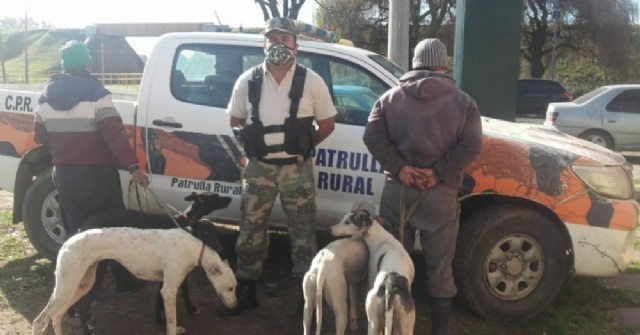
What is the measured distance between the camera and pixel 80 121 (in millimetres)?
4008

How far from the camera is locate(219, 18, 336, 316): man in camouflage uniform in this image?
3873mm

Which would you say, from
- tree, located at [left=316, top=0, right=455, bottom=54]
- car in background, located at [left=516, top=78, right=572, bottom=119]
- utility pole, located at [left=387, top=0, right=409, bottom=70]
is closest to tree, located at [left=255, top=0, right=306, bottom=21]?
tree, located at [left=316, top=0, right=455, bottom=54]

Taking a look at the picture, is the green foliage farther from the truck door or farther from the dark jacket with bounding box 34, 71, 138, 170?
the dark jacket with bounding box 34, 71, 138, 170

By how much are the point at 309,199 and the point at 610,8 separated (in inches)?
1157

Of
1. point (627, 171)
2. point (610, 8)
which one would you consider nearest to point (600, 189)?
point (627, 171)

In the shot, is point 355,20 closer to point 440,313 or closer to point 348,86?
point 348,86

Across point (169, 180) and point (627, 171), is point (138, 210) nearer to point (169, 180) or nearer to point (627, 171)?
point (169, 180)

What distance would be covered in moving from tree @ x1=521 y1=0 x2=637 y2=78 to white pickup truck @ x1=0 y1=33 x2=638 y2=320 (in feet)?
86.2

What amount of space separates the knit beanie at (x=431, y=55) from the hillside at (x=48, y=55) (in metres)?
20.7

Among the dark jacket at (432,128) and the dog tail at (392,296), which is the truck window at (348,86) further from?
the dog tail at (392,296)

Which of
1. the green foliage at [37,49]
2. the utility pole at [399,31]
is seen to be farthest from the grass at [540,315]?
the green foliage at [37,49]

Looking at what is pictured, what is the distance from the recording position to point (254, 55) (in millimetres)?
4750

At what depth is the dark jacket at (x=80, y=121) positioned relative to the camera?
398 cm

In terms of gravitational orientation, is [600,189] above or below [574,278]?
above
